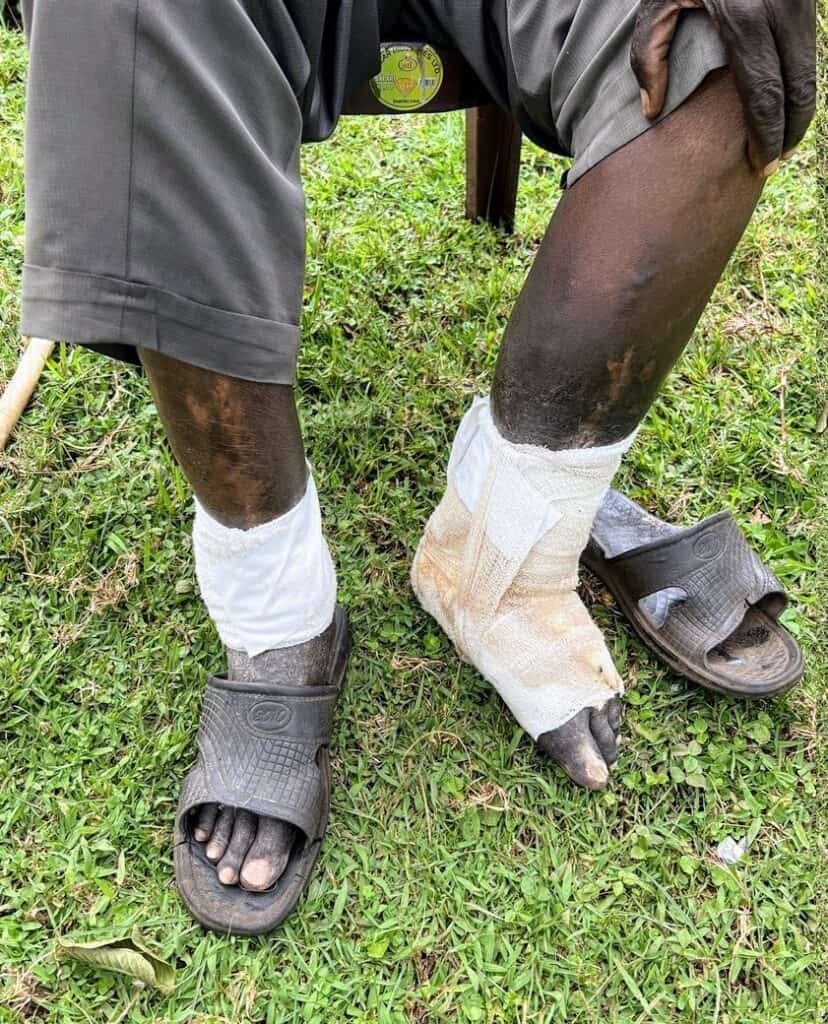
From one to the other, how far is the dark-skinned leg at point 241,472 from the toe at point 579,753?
1.33ft

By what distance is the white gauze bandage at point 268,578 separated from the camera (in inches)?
53.1

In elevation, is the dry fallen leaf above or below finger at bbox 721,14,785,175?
below

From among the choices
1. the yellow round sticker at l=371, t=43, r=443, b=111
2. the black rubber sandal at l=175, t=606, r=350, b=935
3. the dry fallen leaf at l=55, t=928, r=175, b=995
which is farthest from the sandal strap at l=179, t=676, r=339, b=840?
the yellow round sticker at l=371, t=43, r=443, b=111

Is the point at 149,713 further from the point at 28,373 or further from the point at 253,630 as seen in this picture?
the point at 28,373

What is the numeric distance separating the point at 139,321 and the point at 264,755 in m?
0.73

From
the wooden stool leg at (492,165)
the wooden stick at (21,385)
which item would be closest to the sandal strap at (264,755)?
the wooden stick at (21,385)

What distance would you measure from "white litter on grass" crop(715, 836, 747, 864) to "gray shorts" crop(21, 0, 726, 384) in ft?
3.33

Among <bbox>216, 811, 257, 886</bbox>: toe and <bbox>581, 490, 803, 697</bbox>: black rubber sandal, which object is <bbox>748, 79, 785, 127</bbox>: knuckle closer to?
<bbox>581, 490, 803, 697</bbox>: black rubber sandal

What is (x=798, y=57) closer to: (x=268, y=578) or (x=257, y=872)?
(x=268, y=578)

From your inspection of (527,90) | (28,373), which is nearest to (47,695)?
(28,373)

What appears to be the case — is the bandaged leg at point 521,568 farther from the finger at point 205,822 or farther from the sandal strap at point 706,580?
the finger at point 205,822

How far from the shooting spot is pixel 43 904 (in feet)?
4.69

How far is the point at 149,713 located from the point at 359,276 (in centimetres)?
113

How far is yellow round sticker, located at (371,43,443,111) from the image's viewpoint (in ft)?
4.80
